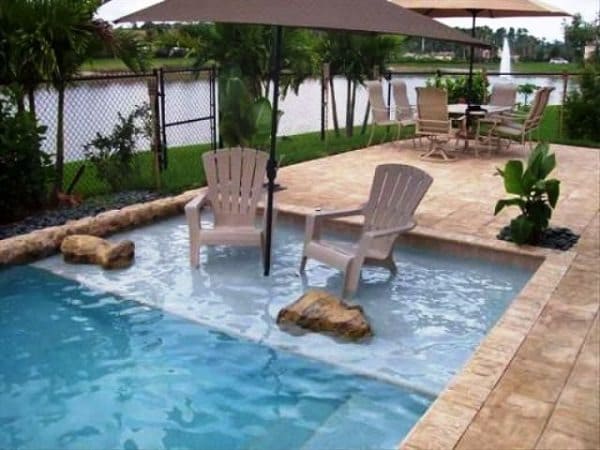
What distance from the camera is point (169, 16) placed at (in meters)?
4.09

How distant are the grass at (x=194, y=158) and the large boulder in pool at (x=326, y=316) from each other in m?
3.64

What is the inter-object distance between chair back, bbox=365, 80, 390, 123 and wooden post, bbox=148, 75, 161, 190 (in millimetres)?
4323

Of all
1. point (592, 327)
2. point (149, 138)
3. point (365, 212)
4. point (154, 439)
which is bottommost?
point (154, 439)

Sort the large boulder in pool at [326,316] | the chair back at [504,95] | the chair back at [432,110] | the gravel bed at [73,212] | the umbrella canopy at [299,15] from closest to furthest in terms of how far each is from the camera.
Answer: the umbrella canopy at [299,15] < the large boulder in pool at [326,316] < the gravel bed at [73,212] < the chair back at [432,110] < the chair back at [504,95]

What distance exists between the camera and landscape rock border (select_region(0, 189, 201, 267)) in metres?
5.30

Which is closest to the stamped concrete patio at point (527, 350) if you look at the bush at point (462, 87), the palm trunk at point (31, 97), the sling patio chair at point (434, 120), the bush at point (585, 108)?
the sling patio chair at point (434, 120)

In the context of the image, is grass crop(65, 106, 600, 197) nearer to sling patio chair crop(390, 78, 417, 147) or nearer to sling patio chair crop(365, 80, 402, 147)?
sling patio chair crop(365, 80, 402, 147)

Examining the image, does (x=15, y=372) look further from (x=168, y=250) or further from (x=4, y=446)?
(x=168, y=250)

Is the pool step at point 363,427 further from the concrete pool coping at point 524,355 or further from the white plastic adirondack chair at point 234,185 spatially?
the white plastic adirondack chair at point 234,185

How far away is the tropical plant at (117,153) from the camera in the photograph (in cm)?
733

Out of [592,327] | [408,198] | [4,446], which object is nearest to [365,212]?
[408,198]

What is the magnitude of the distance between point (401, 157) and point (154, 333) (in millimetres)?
6492

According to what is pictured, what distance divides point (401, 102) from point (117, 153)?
551 cm

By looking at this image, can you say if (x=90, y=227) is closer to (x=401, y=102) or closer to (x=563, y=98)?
(x=401, y=102)
